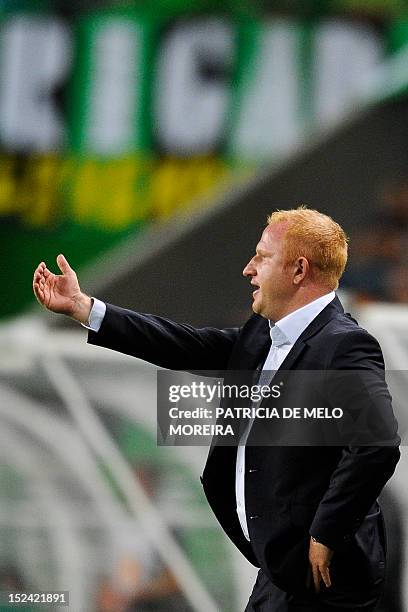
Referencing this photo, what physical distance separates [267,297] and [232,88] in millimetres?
8388

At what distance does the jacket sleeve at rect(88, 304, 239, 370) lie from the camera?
289 cm

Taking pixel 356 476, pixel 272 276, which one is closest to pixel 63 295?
pixel 272 276

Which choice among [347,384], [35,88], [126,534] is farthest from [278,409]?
[35,88]

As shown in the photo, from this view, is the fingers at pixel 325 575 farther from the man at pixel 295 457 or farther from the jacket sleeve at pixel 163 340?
the jacket sleeve at pixel 163 340

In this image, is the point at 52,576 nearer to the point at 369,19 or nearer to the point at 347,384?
the point at 347,384

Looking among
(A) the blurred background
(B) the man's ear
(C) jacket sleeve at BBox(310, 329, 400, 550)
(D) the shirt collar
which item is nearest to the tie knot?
A: (D) the shirt collar

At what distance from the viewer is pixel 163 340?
2.95m

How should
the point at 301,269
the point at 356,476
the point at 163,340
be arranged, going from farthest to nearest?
the point at 163,340
the point at 301,269
the point at 356,476

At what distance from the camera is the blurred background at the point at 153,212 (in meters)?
4.57

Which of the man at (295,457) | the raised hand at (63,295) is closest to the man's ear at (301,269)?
the man at (295,457)

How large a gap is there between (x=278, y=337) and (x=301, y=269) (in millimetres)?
176

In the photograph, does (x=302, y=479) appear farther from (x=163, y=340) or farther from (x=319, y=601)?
(x=163, y=340)

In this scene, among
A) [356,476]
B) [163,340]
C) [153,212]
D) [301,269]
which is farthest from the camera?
[153,212]

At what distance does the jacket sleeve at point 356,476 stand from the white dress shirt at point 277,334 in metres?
0.21
